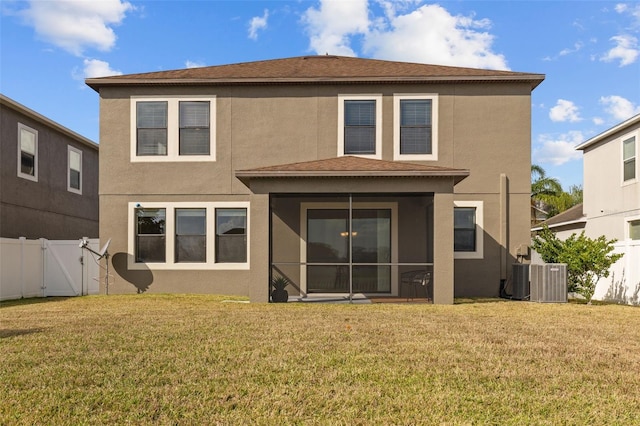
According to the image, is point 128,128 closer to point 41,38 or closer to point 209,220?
point 209,220

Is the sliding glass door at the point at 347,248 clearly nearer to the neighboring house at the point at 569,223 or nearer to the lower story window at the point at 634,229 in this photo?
the lower story window at the point at 634,229

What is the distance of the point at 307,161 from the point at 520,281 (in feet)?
22.3

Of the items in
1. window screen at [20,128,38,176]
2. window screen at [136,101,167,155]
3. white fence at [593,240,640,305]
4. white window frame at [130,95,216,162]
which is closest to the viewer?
white fence at [593,240,640,305]

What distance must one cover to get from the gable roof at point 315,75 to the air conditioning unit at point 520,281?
5449 millimetres

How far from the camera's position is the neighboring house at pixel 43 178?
16266mm

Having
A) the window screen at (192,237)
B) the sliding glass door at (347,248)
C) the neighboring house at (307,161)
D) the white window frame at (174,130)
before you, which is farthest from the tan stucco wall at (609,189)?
the window screen at (192,237)

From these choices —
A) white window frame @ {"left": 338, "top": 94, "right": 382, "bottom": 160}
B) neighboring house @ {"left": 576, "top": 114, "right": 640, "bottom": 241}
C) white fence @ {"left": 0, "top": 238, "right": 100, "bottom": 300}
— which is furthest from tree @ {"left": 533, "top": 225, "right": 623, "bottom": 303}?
white fence @ {"left": 0, "top": 238, "right": 100, "bottom": 300}

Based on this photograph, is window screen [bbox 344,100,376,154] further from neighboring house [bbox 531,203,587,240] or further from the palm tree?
the palm tree

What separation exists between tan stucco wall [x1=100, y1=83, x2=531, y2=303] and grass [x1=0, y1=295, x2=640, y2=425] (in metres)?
4.82

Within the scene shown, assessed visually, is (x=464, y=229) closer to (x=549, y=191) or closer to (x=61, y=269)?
(x=61, y=269)

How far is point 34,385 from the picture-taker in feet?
16.3

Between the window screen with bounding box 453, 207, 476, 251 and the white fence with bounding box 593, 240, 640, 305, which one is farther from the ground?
the window screen with bounding box 453, 207, 476, 251

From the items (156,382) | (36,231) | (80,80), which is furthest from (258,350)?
(36,231)

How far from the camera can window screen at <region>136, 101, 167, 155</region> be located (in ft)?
48.5
